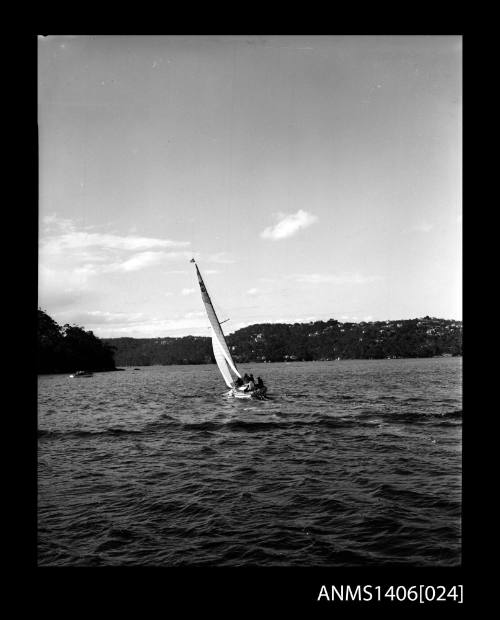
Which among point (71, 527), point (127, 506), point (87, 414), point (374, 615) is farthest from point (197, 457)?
point (87, 414)

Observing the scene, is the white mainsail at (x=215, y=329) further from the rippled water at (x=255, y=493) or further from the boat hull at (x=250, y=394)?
the rippled water at (x=255, y=493)

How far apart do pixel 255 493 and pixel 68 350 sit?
144 m

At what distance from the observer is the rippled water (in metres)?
9.82

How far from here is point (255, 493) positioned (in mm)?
13898

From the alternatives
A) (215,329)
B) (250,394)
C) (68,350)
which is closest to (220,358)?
(215,329)

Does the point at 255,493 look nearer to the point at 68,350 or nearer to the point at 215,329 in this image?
the point at 215,329

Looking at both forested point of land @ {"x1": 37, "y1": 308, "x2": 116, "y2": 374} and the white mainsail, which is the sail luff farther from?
forested point of land @ {"x1": 37, "y1": 308, "x2": 116, "y2": 374}

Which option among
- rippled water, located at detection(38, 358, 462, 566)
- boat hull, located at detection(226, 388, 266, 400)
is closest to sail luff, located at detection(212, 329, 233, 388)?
boat hull, located at detection(226, 388, 266, 400)

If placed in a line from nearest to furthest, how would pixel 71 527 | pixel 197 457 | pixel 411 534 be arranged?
pixel 411 534 → pixel 71 527 → pixel 197 457

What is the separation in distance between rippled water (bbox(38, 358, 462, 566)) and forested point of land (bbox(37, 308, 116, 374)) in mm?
119198
